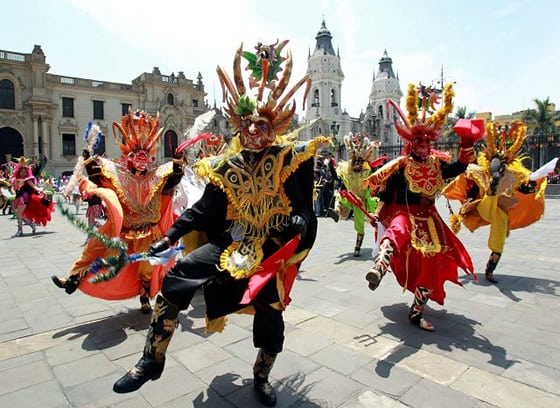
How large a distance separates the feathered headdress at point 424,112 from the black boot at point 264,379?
270cm

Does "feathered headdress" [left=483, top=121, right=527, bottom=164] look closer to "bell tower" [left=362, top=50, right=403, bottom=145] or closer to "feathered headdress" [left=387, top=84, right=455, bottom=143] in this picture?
"feathered headdress" [left=387, top=84, right=455, bottom=143]

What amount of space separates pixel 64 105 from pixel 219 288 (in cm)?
3801

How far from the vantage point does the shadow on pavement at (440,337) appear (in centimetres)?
320

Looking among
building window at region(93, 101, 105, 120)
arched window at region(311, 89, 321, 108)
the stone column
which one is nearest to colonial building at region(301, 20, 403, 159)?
arched window at region(311, 89, 321, 108)

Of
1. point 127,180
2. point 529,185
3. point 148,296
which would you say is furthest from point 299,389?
point 529,185

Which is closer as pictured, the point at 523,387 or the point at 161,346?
the point at 161,346

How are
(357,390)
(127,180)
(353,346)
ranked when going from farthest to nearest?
(127,180) → (353,346) → (357,390)

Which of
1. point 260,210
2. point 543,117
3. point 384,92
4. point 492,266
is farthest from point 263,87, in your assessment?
point 384,92

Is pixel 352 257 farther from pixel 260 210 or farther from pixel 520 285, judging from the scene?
pixel 260 210

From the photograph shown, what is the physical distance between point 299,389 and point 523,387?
1.57 m

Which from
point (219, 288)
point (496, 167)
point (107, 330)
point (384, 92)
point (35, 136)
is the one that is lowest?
point (107, 330)

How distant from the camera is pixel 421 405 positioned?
254 cm

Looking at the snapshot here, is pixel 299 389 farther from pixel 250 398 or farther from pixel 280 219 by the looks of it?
pixel 280 219

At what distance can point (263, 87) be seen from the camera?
2840 millimetres
